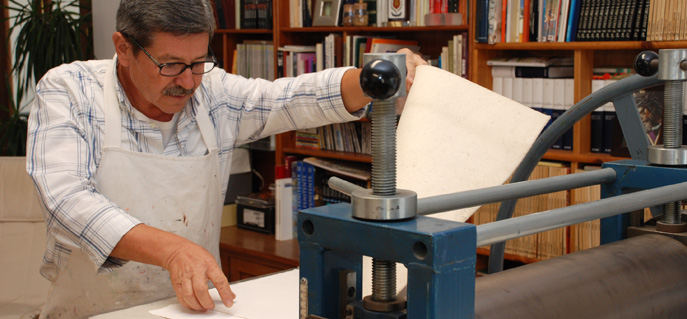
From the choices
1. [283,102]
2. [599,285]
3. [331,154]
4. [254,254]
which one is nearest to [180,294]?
[283,102]

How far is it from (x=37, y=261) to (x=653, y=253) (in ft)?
7.17

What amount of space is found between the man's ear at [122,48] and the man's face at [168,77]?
18 mm

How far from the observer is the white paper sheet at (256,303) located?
4.57 feet

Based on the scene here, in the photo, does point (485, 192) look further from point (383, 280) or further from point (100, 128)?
point (100, 128)

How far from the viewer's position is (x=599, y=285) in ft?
2.83

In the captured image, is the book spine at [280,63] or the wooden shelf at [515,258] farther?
the book spine at [280,63]

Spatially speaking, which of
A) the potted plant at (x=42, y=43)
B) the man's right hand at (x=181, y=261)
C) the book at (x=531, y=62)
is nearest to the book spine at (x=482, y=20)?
the book at (x=531, y=62)

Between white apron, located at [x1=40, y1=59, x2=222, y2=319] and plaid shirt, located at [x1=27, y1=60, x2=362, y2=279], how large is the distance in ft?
0.09

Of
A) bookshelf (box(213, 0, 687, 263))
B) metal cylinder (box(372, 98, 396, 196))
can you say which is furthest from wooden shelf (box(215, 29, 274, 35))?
metal cylinder (box(372, 98, 396, 196))

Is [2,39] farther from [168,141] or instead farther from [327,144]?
[168,141]

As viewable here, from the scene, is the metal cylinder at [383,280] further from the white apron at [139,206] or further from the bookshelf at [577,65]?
the bookshelf at [577,65]

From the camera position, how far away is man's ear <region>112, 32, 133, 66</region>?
1731mm

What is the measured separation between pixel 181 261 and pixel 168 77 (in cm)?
47

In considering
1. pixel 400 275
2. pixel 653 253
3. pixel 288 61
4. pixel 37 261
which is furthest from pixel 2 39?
pixel 653 253
